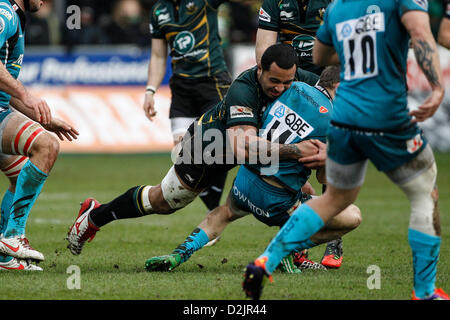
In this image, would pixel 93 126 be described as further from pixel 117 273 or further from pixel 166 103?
pixel 117 273

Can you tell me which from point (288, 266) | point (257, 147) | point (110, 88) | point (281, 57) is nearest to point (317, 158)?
point (257, 147)

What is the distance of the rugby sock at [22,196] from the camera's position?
6145 mm

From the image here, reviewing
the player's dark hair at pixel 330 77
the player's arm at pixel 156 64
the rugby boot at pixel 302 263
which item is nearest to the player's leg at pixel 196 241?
the rugby boot at pixel 302 263

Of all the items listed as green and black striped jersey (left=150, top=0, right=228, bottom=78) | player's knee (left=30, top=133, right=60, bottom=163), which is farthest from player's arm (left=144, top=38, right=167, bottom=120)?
player's knee (left=30, top=133, right=60, bottom=163)

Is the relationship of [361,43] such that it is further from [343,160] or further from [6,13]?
[6,13]

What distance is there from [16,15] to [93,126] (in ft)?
33.2

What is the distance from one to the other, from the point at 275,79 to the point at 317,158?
2.26 ft

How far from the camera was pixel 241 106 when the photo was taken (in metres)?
5.79

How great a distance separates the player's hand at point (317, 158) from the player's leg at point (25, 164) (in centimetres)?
205

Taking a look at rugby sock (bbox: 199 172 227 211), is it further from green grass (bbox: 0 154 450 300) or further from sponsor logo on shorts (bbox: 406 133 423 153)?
sponsor logo on shorts (bbox: 406 133 423 153)

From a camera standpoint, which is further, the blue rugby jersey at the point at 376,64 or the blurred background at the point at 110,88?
the blurred background at the point at 110,88

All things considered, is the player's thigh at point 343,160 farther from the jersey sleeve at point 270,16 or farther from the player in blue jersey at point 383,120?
the jersey sleeve at point 270,16

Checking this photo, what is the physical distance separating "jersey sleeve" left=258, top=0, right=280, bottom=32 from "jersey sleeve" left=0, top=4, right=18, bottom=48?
2387mm

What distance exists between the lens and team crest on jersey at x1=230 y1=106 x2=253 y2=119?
18.9 feet
